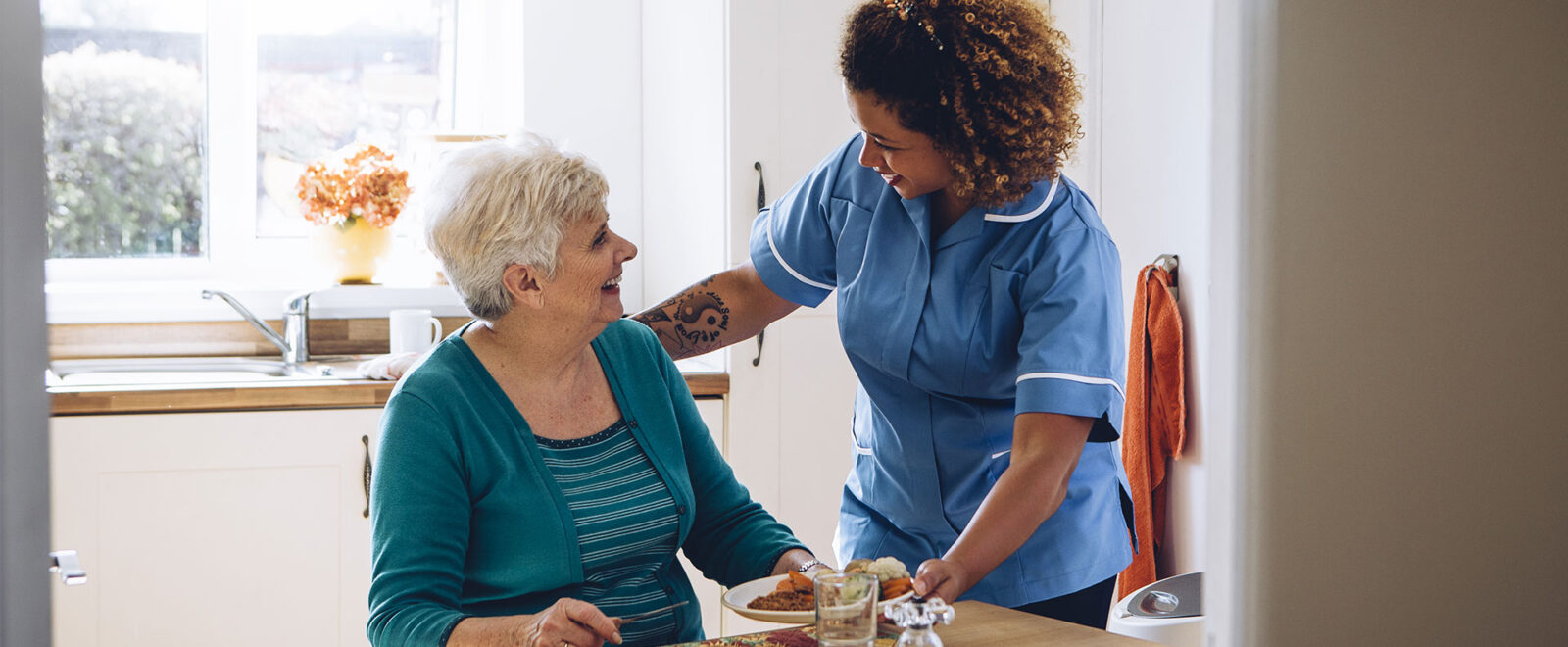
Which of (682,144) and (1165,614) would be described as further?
(682,144)

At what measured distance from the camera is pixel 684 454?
1.60 meters

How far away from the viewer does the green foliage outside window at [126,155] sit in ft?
9.91

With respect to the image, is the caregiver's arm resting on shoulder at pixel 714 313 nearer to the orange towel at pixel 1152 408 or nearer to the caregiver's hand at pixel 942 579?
the caregiver's hand at pixel 942 579

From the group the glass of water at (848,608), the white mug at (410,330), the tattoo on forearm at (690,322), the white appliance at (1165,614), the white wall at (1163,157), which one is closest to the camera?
the glass of water at (848,608)

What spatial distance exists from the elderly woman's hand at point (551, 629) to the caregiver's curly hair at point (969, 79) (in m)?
0.61

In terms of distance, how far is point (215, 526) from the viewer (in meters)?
2.40

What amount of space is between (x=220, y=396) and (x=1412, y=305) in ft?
8.06

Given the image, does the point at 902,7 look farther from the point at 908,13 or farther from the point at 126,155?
the point at 126,155

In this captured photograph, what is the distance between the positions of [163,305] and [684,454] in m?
1.92

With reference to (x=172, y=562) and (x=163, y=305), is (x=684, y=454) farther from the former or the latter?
(x=163, y=305)

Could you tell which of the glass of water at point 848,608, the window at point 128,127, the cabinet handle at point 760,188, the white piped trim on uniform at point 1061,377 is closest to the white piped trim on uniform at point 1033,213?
the white piped trim on uniform at point 1061,377

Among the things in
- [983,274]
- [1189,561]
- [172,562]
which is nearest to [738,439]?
[1189,561]

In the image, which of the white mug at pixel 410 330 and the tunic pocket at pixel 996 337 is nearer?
the tunic pocket at pixel 996 337

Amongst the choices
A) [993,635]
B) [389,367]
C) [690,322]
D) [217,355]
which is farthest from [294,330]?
[993,635]
